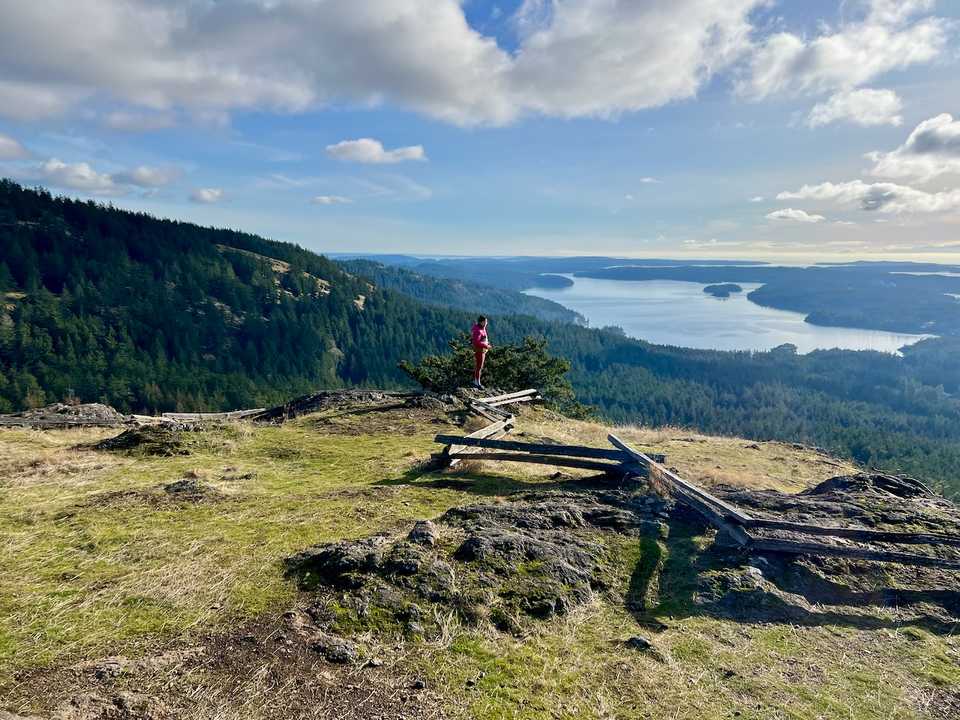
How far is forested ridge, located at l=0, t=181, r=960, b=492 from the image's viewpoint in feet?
358

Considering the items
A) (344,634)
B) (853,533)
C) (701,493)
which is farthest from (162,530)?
(853,533)

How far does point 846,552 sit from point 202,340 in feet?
548

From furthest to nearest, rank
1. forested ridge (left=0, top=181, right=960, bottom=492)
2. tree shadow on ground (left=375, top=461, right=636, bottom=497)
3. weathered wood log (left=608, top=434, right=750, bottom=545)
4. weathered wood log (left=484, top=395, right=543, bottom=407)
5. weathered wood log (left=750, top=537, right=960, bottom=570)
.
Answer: forested ridge (left=0, top=181, right=960, bottom=492) → weathered wood log (left=484, top=395, right=543, bottom=407) → tree shadow on ground (left=375, top=461, right=636, bottom=497) → weathered wood log (left=608, top=434, right=750, bottom=545) → weathered wood log (left=750, top=537, right=960, bottom=570)

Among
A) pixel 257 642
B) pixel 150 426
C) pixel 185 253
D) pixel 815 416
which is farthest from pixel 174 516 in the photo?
pixel 815 416

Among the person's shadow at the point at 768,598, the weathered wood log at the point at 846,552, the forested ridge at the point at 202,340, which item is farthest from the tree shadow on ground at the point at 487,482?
the forested ridge at the point at 202,340

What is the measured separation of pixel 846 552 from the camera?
7688 millimetres

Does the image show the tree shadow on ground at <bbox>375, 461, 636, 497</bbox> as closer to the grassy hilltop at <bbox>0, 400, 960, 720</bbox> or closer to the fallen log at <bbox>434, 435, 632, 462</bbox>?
the fallen log at <bbox>434, 435, 632, 462</bbox>

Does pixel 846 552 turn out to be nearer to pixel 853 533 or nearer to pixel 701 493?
pixel 853 533

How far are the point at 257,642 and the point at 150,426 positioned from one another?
34.3 ft

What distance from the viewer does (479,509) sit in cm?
878

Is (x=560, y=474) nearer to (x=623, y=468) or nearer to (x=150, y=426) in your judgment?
(x=623, y=468)

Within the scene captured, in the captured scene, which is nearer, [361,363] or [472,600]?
[472,600]

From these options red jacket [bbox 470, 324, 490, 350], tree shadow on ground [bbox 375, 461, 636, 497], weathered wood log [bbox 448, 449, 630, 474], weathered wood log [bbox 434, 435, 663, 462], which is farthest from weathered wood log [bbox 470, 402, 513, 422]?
tree shadow on ground [bbox 375, 461, 636, 497]

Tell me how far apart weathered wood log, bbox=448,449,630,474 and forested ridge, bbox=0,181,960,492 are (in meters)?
114
